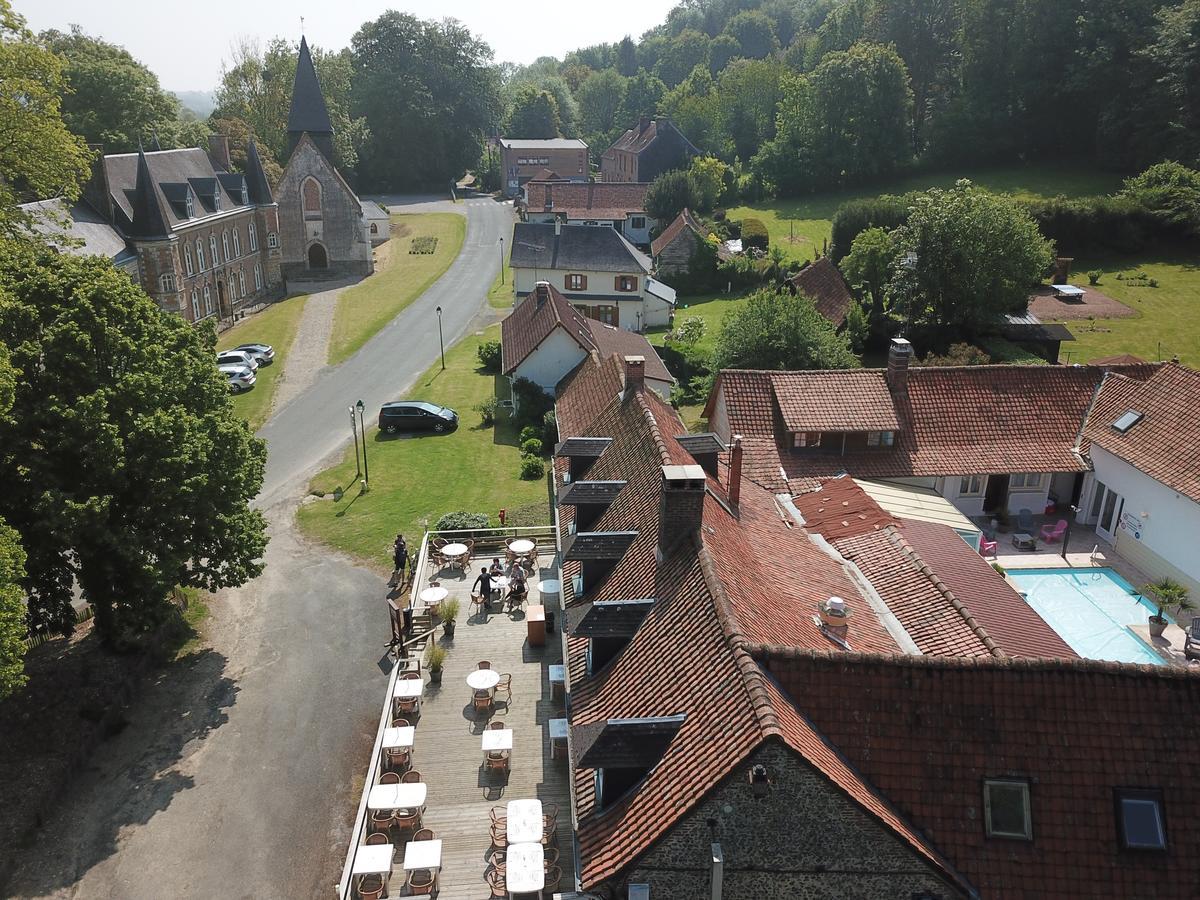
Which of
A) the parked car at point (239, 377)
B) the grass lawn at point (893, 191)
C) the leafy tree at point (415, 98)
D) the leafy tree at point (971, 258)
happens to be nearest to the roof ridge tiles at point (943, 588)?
the leafy tree at point (971, 258)

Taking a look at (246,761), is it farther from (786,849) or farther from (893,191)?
(893,191)

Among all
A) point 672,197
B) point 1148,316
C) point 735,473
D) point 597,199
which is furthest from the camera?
point 597,199

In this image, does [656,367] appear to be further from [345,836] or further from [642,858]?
[642,858]

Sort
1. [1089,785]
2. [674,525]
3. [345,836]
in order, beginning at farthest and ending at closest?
[345,836], [674,525], [1089,785]

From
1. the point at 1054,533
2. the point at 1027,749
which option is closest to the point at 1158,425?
the point at 1054,533

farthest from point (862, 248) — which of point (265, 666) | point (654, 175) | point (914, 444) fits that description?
point (654, 175)

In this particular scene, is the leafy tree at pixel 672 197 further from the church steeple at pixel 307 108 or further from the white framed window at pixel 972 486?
the white framed window at pixel 972 486
